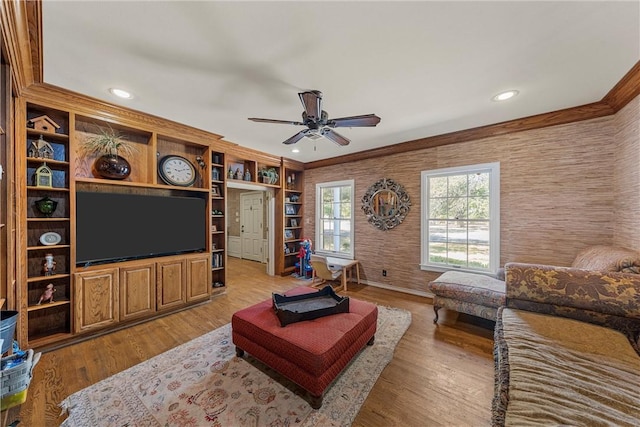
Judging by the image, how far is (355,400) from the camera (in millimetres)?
1719

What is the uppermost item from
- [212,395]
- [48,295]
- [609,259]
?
[609,259]

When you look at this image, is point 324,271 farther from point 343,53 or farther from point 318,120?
point 343,53

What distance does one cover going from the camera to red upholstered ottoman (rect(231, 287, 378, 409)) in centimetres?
164

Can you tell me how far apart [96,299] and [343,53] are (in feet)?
11.4

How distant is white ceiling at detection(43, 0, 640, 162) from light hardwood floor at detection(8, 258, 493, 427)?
2.53 meters

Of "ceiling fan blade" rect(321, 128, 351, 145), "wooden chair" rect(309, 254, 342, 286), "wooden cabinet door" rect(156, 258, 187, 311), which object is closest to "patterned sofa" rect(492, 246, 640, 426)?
"ceiling fan blade" rect(321, 128, 351, 145)

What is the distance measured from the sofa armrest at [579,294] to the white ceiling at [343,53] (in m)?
1.67

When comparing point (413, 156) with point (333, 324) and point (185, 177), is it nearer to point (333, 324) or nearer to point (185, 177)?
point (333, 324)

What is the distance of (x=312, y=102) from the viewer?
6.47 feet

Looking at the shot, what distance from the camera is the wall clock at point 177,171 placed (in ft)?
10.7

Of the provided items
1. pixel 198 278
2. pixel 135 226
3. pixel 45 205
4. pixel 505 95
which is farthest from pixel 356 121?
pixel 45 205

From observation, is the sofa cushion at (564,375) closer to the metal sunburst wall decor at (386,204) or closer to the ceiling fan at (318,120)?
the ceiling fan at (318,120)

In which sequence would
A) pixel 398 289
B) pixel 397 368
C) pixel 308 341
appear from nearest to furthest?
pixel 308 341 < pixel 397 368 < pixel 398 289

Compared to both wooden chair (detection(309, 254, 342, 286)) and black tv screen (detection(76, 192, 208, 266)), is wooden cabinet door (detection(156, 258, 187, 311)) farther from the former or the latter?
wooden chair (detection(309, 254, 342, 286))
